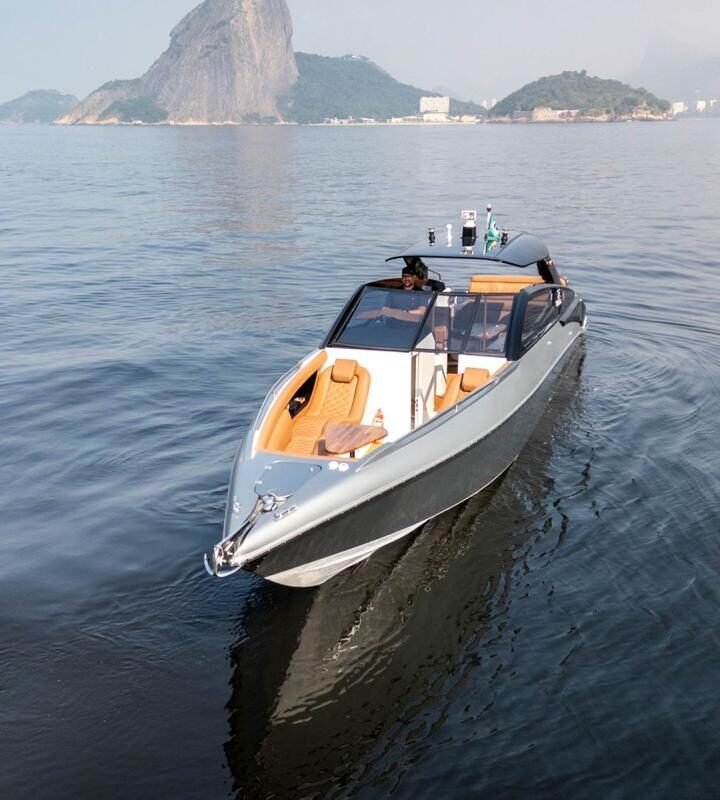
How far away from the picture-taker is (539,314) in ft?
37.3

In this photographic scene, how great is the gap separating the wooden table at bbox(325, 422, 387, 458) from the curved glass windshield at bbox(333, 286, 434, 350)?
74.6 inches

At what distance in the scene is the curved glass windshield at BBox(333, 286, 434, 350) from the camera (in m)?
10.0

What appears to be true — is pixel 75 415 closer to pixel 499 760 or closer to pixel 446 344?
→ pixel 446 344

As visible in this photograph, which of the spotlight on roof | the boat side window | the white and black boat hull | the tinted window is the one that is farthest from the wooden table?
the spotlight on roof

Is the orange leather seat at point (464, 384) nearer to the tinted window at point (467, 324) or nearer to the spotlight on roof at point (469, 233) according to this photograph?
the tinted window at point (467, 324)

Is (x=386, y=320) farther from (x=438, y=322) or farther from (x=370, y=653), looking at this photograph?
(x=370, y=653)

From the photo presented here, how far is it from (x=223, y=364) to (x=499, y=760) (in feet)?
33.5

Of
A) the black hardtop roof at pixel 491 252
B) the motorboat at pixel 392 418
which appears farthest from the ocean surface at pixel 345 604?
the black hardtop roof at pixel 491 252

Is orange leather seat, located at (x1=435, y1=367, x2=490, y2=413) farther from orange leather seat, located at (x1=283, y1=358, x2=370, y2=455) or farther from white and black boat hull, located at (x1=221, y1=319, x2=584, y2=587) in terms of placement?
orange leather seat, located at (x1=283, y1=358, x2=370, y2=455)

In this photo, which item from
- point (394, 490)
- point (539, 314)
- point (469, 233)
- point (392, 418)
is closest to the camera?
point (394, 490)

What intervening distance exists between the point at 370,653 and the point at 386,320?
459 centimetres

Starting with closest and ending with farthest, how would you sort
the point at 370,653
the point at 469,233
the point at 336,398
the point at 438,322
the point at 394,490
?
1. the point at 370,653
2. the point at 394,490
3. the point at 336,398
4. the point at 438,322
5. the point at 469,233

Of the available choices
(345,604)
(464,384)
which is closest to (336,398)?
(464,384)

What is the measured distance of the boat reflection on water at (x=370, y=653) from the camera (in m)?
5.80
